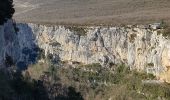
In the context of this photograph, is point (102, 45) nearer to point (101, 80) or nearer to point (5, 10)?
point (101, 80)

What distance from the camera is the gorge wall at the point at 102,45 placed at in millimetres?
84312

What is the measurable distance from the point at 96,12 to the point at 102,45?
878 centimetres

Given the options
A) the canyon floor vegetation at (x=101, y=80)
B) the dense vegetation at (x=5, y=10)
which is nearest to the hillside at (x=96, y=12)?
the canyon floor vegetation at (x=101, y=80)

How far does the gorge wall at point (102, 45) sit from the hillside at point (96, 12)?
1708mm

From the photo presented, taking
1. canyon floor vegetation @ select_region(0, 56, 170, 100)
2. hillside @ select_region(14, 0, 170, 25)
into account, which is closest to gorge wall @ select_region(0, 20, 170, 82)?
canyon floor vegetation @ select_region(0, 56, 170, 100)

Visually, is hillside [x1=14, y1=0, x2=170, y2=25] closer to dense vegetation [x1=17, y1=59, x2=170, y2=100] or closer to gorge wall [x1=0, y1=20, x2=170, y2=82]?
gorge wall [x1=0, y1=20, x2=170, y2=82]

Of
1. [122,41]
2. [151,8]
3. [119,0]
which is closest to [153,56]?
[122,41]

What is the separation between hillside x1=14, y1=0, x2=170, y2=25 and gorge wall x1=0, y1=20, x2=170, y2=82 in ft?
5.60

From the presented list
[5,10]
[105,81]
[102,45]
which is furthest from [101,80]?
[5,10]

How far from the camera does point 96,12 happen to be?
4141 inches

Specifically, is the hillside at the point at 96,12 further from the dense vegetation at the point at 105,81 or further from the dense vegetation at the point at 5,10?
the dense vegetation at the point at 5,10

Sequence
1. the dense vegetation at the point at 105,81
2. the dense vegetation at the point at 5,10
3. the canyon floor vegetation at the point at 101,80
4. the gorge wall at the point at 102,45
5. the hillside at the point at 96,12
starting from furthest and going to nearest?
1. the hillside at the point at 96,12
2. the gorge wall at the point at 102,45
3. the dense vegetation at the point at 105,81
4. the canyon floor vegetation at the point at 101,80
5. the dense vegetation at the point at 5,10

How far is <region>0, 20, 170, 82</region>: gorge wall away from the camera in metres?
84.3

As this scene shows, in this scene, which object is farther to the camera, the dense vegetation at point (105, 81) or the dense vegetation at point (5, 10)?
the dense vegetation at point (105, 81)
